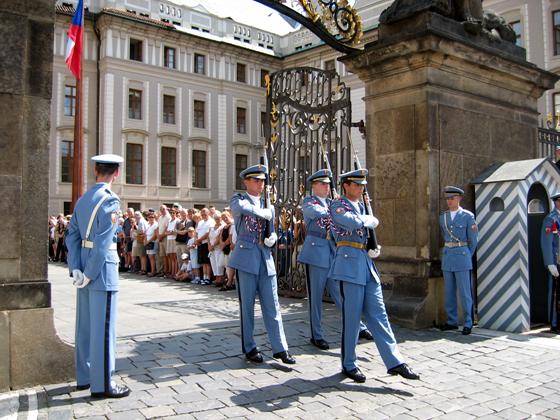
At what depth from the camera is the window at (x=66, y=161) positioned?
33.3 meters

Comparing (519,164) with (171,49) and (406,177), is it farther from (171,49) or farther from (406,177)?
(171,49)

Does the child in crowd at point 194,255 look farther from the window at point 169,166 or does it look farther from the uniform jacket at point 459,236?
the window at point 169,166

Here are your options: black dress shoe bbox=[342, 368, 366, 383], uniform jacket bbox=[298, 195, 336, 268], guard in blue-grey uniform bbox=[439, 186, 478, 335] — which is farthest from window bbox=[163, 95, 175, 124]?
black dress shoe bbox=[342, 368, 366, 383]

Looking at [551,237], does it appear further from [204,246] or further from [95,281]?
[204,246]

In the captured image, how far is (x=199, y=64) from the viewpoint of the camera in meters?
38.3

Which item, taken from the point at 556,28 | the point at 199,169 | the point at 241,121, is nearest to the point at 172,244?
the point at 556,28

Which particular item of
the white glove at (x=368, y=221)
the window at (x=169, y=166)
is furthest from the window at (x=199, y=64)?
the white glove at (x=368, y=221)

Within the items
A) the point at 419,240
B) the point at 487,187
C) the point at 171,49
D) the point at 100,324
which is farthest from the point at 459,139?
the point at 171,49

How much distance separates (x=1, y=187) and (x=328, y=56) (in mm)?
33954

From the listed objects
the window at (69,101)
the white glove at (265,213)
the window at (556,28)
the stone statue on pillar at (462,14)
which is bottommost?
the white glove at (265,213)

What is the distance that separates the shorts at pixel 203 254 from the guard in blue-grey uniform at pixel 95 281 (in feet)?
28.1

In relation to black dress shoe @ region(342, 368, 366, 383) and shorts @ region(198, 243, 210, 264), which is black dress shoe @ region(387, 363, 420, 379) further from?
shorts @ region(198, 243, 210, 264)

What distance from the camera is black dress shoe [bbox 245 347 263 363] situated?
18.2 feet

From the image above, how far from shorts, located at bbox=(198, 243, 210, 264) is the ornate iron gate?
11.2 feet
